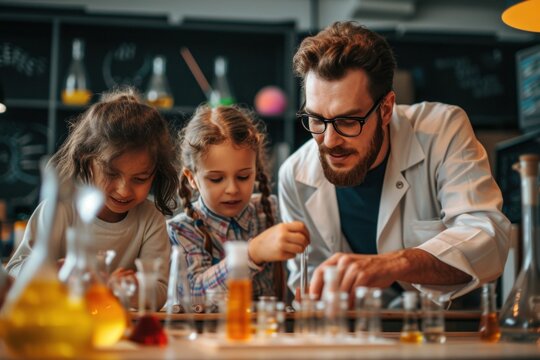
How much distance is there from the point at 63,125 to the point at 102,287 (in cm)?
336

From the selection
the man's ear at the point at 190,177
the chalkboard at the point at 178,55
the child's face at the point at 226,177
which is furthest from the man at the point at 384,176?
the chalkboard at the point at 178,55

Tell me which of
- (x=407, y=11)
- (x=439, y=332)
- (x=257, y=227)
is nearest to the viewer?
(x=439, y=332)

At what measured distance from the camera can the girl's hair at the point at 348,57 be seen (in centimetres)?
202

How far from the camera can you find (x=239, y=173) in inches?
83.7

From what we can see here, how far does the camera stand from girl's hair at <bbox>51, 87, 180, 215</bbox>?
1959mm

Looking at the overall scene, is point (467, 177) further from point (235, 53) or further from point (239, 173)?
point (235, 53)

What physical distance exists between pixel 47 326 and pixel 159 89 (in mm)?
3539

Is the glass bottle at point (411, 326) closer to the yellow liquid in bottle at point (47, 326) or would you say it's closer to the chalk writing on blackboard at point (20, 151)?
the yellow liquid in bottle at point (47, 326)

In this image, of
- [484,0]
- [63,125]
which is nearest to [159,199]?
[63,125]

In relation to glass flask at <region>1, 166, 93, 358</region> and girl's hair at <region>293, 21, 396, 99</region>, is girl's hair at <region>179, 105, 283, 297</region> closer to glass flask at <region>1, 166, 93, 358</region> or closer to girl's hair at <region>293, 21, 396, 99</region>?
girl's hair at <region>293, 21, 396, 99</region>

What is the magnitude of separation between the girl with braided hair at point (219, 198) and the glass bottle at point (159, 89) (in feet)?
6.37

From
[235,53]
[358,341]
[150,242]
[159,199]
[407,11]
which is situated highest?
[407,11]

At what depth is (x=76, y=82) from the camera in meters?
4.18

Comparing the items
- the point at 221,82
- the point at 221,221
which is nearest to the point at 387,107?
the point at 221,221
